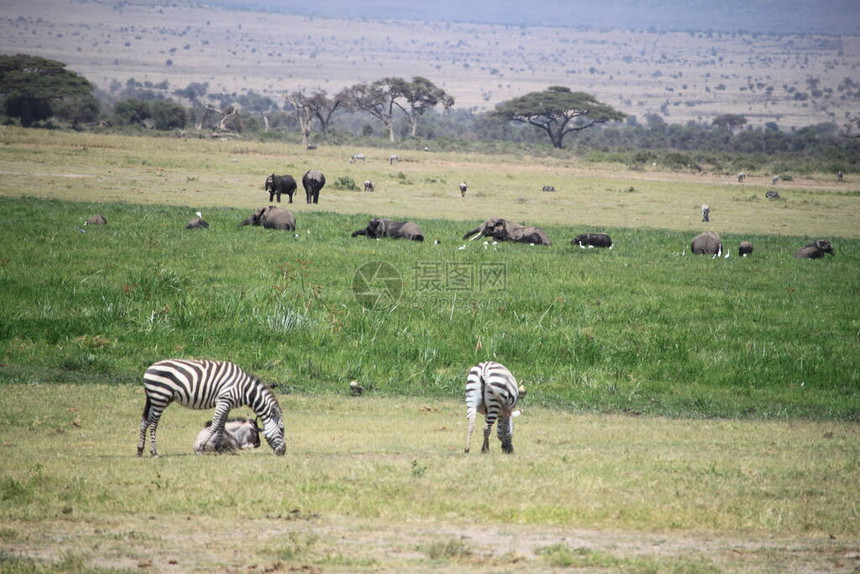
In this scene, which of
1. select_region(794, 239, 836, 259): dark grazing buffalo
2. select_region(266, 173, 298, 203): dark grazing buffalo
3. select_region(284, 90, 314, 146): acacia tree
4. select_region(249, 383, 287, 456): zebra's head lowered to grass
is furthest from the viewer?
select_region(284, 90, 314, 146): acacia tree

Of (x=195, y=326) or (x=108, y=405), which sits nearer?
(x=108, y=405)

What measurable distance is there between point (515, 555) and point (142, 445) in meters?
4.44

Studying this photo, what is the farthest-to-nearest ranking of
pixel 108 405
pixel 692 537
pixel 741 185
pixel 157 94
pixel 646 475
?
pixel 157 94
pixel 741 185
pixel 108 405
pixel 646 475
pixel 692 537

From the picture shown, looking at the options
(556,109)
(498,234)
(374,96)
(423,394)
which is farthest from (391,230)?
(374,96)

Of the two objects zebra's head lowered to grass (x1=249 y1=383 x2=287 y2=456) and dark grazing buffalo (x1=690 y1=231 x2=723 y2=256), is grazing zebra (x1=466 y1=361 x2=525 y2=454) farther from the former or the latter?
dark grazing buffalo (x1=690 y1=231 x2=723 y2=256)

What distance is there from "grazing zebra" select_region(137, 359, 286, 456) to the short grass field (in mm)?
427

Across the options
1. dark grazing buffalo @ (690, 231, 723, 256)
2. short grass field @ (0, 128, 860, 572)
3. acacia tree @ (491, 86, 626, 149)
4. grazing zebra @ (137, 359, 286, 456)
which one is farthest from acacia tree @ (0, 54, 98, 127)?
grazing zebra @ (137, 359, 286, 456)

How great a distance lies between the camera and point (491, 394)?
392 inches

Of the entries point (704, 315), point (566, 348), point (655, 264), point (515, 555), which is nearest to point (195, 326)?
point (566, 348)

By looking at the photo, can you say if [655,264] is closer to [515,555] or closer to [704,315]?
[704,315]

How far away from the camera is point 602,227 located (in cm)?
3412

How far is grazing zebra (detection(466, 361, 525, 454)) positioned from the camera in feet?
32.6

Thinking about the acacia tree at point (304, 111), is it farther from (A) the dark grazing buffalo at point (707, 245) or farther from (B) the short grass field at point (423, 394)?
(A) the dark grazing buffalo at point (707, 245)

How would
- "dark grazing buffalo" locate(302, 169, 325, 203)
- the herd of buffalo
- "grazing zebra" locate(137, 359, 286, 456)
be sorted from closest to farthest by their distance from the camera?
"grazing zebra" locate(137, 359, 286, 456)
the herd of buffalo
"dark grazing buffalo" locate(302, 169, 325, 203)
